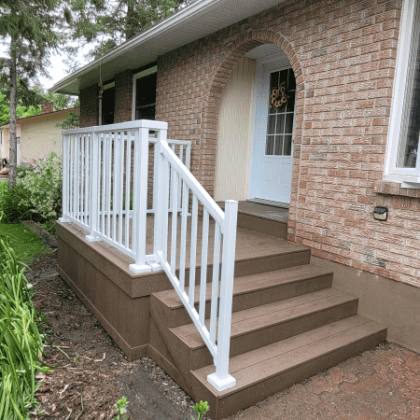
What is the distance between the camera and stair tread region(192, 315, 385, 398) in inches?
90.9

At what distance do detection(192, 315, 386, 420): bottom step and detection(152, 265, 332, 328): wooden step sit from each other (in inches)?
14.4

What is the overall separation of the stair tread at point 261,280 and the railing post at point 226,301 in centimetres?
53

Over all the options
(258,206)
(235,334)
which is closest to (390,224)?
(235,334)

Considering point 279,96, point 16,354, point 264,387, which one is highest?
point 279,96

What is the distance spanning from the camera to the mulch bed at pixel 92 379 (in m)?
2.24

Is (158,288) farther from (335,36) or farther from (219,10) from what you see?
(219,10)

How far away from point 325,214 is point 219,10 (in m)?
2.59

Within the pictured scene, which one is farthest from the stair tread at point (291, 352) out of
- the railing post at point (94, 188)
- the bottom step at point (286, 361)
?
the railing post at point (94, 188)

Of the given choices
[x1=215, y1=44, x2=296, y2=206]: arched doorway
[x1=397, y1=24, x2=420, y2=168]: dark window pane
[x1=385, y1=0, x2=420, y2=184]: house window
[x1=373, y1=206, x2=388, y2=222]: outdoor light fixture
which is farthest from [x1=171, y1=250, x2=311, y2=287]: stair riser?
[x1=215, y1=44, x2=296, y2=206]: arched doorway

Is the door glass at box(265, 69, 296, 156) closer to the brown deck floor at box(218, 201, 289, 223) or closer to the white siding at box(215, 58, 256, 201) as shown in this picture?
the white siding at box(215, 58, 256, 201)

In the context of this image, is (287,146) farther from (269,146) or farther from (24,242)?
(24,242)

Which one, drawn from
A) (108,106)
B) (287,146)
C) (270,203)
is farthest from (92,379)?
(108,106)

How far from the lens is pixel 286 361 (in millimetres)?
2490

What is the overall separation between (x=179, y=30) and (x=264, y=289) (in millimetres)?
3664
